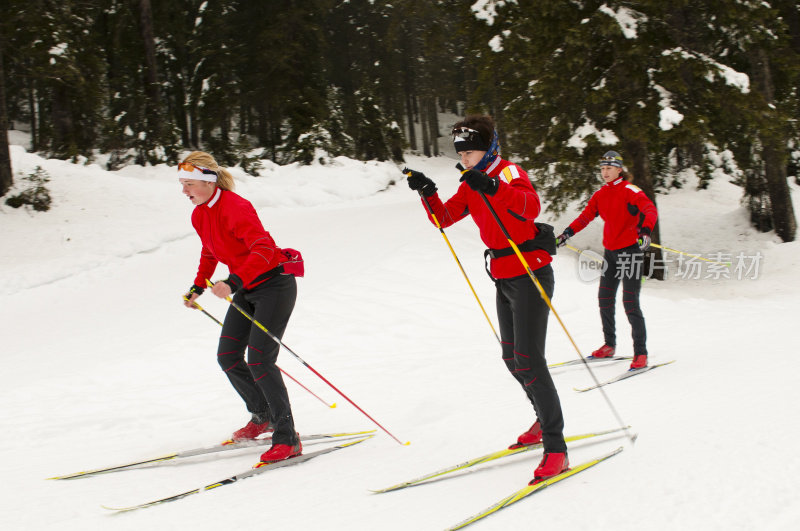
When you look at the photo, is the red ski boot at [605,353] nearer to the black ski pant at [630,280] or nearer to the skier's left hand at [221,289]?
the black ski pant at [630,280]

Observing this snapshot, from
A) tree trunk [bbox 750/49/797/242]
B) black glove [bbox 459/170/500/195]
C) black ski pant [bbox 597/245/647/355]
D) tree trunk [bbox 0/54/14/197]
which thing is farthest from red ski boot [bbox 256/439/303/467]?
tree trunk [bbox 750/49/797/242]

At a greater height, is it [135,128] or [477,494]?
[135,128]

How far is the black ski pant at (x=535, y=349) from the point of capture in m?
3.64

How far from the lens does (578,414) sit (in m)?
5.03

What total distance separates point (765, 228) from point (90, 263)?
16138 millimetres

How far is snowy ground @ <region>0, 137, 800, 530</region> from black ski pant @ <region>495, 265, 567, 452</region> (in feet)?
1.09

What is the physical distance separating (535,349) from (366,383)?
3415 millimetres

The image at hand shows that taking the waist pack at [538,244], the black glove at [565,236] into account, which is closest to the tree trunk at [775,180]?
the black glove at [565,236]

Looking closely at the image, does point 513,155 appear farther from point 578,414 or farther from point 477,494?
point 477,494

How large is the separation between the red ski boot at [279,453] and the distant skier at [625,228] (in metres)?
3.72

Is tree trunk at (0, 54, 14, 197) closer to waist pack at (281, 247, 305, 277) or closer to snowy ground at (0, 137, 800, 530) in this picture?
snowy ground at (0, 137, 800, 530)

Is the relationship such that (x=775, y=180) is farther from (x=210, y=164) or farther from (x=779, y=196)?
(x=210, y=164)

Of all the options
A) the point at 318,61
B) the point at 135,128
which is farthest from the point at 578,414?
the point at 318,61

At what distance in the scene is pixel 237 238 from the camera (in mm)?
4199
